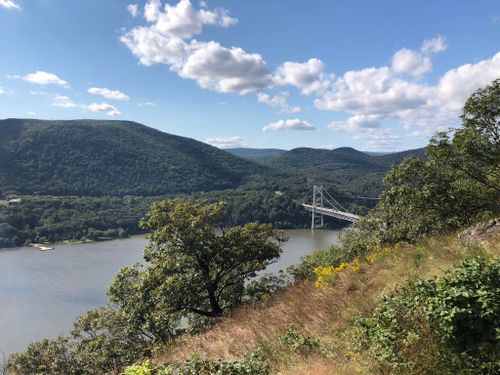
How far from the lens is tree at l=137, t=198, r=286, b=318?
10711 mm

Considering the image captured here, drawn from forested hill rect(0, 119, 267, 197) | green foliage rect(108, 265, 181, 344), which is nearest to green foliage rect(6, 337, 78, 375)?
green foliage rect(108, 265, 181, 344)

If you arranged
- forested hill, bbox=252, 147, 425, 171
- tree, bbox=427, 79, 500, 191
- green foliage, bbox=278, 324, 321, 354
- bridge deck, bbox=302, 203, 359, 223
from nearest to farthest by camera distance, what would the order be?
1. green foliage, bbox=278, 324, 321, 354
2. tree, bbox=427, 79, 500, 191
3. bridge deck, bbox=302, 203, 359, 223
4. forested hill, bbox=252, 147, 425, 171

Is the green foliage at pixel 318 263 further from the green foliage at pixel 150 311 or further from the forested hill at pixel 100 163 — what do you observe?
the forested hill at pixel 100 163

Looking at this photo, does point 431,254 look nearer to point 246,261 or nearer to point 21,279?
point 246,261

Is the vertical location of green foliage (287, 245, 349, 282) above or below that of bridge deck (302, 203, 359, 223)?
above

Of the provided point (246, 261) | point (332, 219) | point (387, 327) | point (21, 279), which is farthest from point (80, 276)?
point (332, 219)

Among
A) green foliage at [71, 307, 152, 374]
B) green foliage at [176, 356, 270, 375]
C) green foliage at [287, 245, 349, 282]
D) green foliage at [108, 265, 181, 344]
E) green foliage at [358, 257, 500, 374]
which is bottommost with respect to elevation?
green foliage at [71, 307, 152, 374]

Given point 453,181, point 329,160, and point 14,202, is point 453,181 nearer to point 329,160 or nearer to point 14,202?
point 14,202

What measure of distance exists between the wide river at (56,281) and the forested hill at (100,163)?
32.7 m

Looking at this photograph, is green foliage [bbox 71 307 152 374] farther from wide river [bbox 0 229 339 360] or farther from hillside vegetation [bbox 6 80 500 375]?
wide river [bbox 0 229 339 360]

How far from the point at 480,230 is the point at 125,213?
222ft

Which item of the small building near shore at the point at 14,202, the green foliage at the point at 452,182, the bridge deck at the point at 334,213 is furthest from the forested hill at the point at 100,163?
the green foliage at the point at 452,182

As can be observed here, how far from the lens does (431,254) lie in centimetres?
532

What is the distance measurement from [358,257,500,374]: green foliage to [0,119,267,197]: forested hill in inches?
3266
